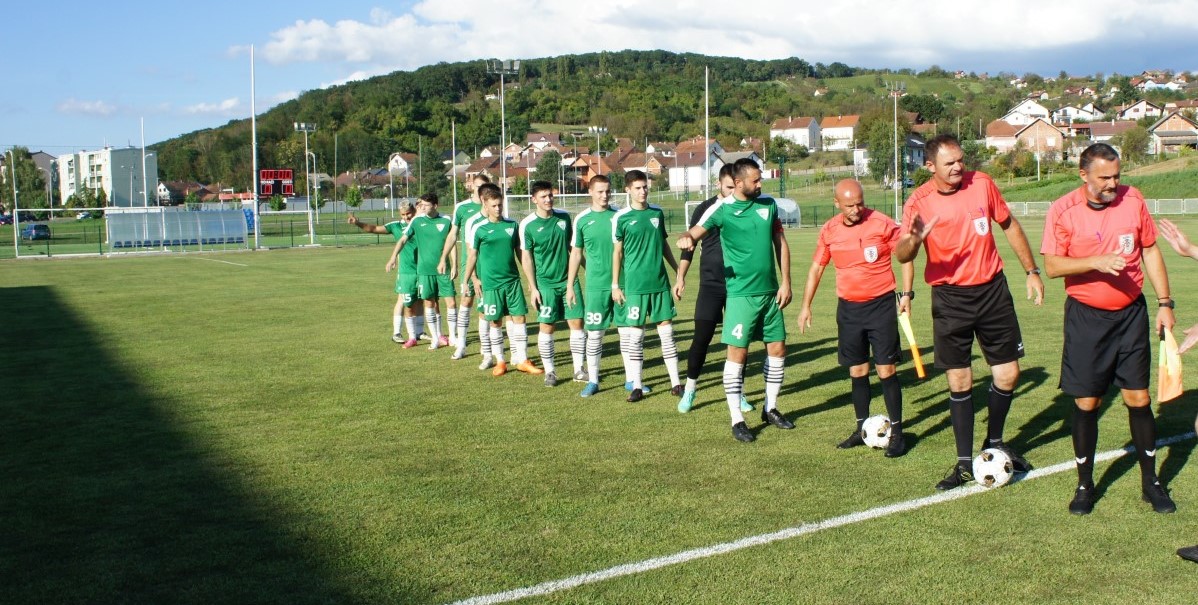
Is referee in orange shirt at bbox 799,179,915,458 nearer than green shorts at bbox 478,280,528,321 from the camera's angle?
Yes

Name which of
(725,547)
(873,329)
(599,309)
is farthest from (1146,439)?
(599,309)

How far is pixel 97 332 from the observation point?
15758mm

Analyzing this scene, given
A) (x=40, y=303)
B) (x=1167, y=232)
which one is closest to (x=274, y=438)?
(x=1167, y=232)

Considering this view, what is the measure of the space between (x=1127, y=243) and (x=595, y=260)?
5.06 meters

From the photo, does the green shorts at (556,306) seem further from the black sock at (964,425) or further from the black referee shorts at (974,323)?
the black sock at (964,425)

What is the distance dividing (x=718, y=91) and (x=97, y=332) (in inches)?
6198

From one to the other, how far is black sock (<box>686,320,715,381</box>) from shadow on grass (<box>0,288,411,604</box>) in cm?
387

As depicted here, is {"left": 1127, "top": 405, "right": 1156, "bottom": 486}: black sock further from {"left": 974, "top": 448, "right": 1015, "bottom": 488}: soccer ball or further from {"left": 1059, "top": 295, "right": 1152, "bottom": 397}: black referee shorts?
{"left": 974, "top": 448, "right": 1015, "bottom": 488}: soccer ball

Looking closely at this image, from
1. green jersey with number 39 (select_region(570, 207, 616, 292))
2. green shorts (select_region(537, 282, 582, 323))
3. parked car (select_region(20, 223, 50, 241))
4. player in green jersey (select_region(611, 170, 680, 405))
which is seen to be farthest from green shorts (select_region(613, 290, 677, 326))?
parked car (select_region(20, 223, 50, 241))

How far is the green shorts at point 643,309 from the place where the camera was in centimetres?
940

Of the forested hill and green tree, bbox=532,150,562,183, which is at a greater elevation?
the forested hill

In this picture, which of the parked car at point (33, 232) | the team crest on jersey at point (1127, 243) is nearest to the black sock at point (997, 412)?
the team crest on jersey at point (1127, 243)

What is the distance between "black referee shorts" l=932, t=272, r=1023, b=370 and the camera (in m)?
→ 6.37

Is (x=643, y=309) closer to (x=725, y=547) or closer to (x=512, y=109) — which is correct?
(x=725, y=547)
